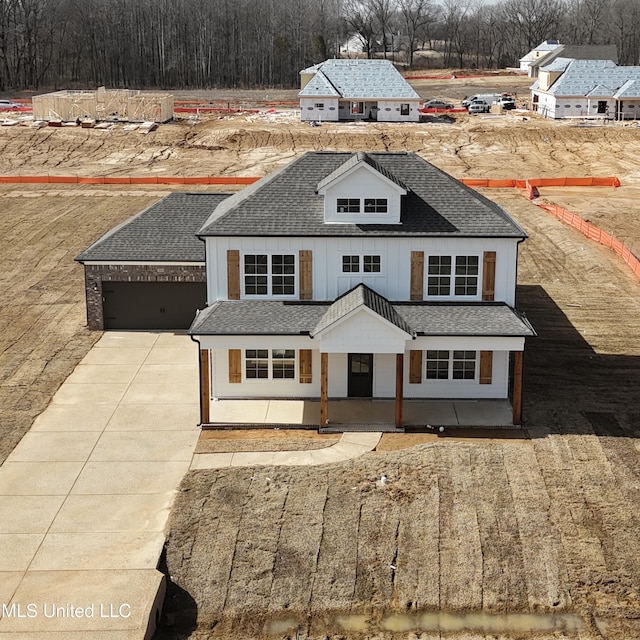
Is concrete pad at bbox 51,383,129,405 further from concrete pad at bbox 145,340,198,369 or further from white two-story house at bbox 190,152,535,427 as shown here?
white two-story house at bbox 190,152,535,427

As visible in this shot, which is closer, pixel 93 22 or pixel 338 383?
pixel 338 383

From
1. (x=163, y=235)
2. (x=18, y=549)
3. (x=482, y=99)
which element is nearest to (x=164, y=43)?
(x=482, y=99)

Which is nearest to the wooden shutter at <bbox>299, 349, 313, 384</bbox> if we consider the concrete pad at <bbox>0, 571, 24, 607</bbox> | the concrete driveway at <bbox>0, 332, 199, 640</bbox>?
the concrete driveway at <bbox>0, 332, 199, 640</bbox>

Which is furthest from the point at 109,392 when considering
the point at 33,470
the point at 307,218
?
the point at 307,218

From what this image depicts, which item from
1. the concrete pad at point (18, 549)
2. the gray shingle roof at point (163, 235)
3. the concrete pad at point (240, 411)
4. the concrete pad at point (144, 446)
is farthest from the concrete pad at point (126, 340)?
the concrete pad at point (18, 549)

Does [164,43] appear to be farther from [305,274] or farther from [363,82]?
[305,274]

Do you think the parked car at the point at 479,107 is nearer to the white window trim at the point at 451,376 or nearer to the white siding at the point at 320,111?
the white siding at the point at 320,111

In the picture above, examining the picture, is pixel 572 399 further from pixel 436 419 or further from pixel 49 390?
pixel 49 390
